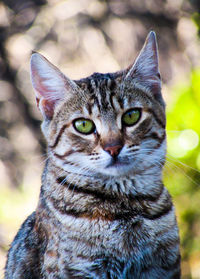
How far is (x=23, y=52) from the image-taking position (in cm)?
572

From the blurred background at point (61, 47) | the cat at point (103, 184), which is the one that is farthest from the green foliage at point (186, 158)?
the blurred background at point (61, 47)

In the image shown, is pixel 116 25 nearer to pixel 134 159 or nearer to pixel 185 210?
pixel 185 210

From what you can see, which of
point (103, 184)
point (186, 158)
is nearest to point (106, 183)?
point (103, 184)

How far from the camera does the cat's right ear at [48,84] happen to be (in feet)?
7.25

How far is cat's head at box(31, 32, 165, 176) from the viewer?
2025mm

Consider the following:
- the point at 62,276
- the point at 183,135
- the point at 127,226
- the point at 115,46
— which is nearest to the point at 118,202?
the point at 127,226

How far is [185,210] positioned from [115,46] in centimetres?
304

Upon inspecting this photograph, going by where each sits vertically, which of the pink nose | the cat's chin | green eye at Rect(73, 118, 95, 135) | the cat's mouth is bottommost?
the cat's chin

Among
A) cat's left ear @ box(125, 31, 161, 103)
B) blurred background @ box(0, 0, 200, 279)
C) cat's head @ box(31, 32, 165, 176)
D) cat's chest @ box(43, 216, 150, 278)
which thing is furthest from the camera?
blurred background @ box(0, 0, 200, 279)

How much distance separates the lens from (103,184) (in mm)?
2129

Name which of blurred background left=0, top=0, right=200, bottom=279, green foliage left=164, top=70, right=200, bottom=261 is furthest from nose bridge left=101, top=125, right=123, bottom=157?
blurred background left=0, top=0, right=200, bottom=279

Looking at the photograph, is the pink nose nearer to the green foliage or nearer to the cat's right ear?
the cat's right ear

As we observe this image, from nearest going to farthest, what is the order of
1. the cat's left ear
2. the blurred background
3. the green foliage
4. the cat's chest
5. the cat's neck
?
the cat's chest < the cat's neck < the cat's left ear < the green foliage < the blurred background

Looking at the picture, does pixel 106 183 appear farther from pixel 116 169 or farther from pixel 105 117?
pixel 105 117
